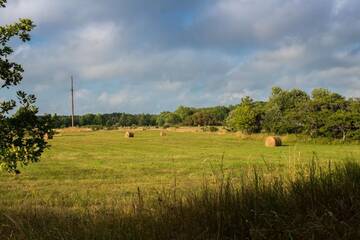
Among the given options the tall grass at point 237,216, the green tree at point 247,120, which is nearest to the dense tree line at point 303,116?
the green tree at point 247,120

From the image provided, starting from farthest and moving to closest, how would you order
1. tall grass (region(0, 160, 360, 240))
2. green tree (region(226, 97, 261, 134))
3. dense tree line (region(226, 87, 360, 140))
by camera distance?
green tree (region(226, 97, 261, 134)) → dense tree line (region(226, 87, 360, 140)) → tall grass (region(0, 160, 360, 240))

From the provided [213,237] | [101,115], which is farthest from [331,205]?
[101,115]

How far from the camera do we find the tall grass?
5.67 metres

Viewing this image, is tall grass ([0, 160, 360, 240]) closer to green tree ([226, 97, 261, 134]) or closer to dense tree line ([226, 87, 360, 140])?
dense tree line ([226, 87, 360, 140])

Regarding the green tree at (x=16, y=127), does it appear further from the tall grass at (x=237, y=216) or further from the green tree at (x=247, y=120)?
the green tree at (x=247, y=120)

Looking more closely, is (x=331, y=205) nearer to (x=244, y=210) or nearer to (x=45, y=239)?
(x=244, y=210)

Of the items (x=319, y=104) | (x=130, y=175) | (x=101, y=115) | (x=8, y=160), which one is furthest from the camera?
(x=101, y=115)

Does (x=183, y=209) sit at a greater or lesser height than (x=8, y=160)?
lesser

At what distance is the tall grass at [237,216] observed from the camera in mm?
5672

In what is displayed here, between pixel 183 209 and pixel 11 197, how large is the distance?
9596 mm

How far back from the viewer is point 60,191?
16.2 m

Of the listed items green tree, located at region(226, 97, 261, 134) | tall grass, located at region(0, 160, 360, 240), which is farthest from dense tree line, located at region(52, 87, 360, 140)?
tall grass, located at region(0, 160, 360, 240)

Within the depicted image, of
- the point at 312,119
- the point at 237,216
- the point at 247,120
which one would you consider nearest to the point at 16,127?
the point at 237,216

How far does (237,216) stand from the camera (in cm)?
629
